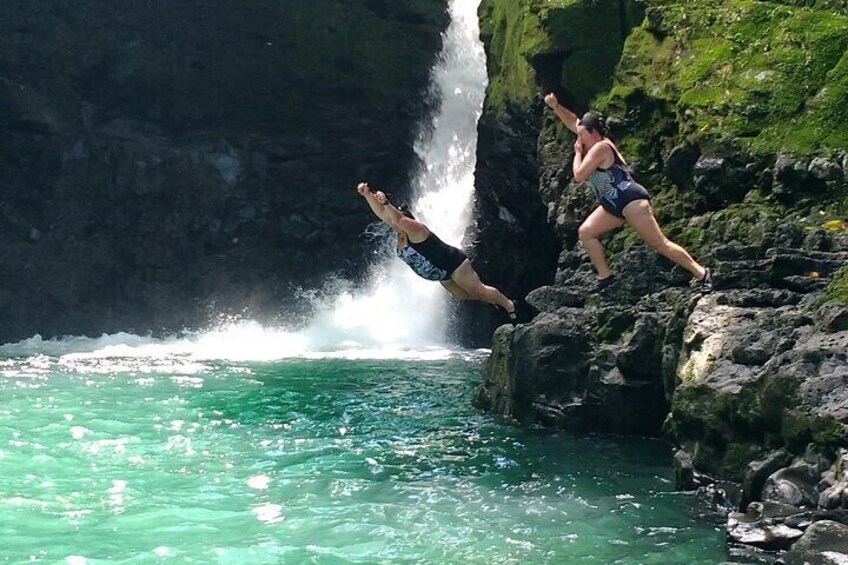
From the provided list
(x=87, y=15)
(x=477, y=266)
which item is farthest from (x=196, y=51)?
(x=477, y=266)

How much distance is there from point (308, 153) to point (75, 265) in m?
9.49

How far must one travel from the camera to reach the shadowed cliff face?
33.2m

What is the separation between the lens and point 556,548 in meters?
9.09

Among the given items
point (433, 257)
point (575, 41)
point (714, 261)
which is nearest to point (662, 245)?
point (714, 261)

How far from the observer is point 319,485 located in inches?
447

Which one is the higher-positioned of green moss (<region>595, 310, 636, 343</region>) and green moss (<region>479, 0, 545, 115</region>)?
green moss (<region>479, 0, 545, 115</region>)

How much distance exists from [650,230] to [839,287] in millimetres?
2347

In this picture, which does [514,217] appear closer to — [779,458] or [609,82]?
[609,82]

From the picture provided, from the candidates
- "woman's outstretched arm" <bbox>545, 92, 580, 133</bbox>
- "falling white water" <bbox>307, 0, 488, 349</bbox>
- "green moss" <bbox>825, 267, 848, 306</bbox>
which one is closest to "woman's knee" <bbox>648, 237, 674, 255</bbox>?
"woman's outstretched arm" <bbox>545, 92, 580, 133</bbox>

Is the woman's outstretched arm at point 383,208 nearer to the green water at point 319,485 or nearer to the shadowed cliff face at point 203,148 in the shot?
the green water at point 319,485

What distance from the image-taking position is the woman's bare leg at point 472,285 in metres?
12.7

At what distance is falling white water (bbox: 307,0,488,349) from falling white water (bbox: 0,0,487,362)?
4 centimetres

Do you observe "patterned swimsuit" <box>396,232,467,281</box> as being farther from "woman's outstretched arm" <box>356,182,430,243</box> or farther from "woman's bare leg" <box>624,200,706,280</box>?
"woman's bare leg" <box>624,200,706,280</box>

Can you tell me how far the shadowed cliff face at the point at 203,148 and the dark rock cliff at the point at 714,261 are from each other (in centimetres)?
1524
